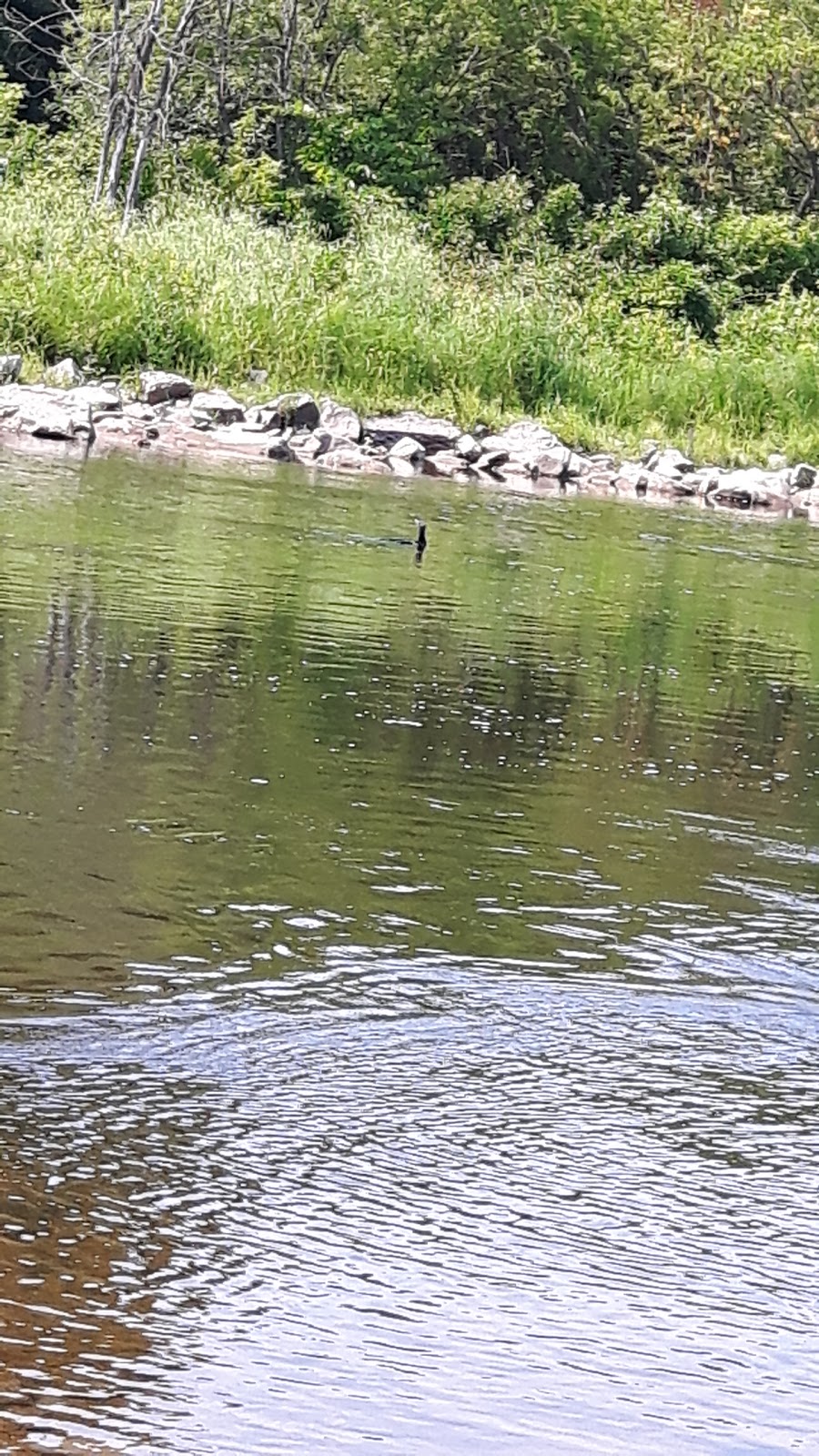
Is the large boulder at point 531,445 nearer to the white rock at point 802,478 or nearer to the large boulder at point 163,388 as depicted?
the white rock at point 802,478

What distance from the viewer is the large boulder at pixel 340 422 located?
2112 cm

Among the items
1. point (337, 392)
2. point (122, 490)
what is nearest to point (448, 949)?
point (122, 490)

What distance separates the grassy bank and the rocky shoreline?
808 mm

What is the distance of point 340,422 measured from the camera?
70.0ft

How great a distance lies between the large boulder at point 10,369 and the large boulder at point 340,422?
2.91 m

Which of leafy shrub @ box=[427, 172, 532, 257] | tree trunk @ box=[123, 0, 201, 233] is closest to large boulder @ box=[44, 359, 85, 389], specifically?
tree trunk @ box=[123, 0, 201, 233]

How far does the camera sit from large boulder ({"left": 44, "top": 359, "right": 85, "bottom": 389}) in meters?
21.3

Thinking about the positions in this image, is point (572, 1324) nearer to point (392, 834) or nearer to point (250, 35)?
point (392, 834)

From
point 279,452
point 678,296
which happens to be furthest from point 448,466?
point 678,296

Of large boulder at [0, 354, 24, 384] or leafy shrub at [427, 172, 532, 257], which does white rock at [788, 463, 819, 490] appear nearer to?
large boulder at [0, 354, 24, 384]

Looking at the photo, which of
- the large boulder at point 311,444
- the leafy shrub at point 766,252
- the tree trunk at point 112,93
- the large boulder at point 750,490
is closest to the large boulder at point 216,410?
the large boulder at point 311,444

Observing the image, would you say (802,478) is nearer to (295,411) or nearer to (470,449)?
(470,449)

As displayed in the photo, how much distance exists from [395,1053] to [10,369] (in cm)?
1754

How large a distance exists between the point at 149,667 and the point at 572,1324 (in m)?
5.61
